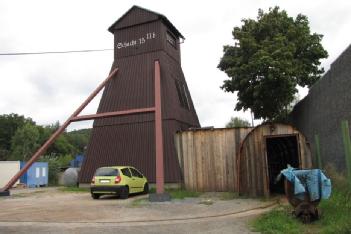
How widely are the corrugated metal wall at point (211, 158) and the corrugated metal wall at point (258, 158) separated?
3.26 m

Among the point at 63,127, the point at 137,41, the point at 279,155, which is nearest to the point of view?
the point at 279,155

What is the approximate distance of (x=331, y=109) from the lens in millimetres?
15328

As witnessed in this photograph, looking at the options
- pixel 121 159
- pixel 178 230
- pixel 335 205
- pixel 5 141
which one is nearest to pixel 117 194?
pixel 121 159

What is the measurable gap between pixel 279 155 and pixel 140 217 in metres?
11.9

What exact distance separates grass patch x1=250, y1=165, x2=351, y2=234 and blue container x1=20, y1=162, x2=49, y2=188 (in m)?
30.7

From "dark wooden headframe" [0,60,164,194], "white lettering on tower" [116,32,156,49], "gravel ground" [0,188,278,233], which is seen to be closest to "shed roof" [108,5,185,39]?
"white lettering on tower" [116,32,156,49]

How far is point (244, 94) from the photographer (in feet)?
83.4

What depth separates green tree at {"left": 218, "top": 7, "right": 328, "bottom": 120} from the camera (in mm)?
22922

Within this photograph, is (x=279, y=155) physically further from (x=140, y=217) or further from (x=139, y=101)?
(x=140, y=217)

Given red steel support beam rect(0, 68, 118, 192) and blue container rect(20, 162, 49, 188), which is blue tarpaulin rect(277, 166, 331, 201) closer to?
red steel support beam rect(0, 68, 118, 192)

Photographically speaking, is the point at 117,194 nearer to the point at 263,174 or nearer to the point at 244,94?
the point at 263,174

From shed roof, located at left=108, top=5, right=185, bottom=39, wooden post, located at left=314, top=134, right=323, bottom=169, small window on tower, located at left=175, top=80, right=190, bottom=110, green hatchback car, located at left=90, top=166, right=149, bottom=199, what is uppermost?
shed roof, located at left=108, top=5, right=185, bottom=39

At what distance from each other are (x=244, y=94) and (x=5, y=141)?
228ft

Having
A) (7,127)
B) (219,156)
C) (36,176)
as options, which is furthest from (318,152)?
(7,127)
